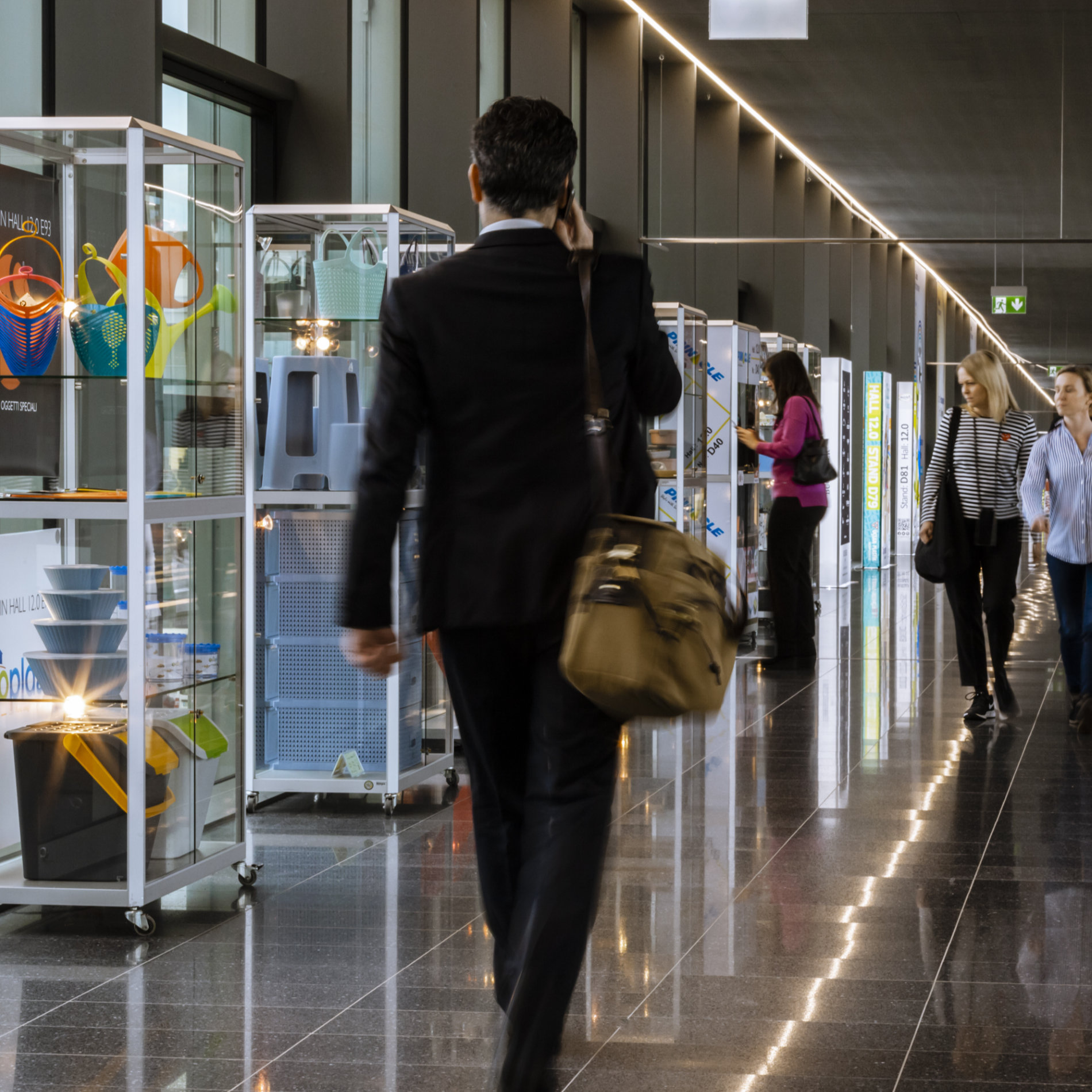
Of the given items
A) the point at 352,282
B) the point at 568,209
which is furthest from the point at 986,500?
the point at 568,209

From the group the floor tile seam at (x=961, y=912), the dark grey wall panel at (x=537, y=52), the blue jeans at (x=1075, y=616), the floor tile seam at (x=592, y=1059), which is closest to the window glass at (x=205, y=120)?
the dark grey wall panel at (x=537, y=52)

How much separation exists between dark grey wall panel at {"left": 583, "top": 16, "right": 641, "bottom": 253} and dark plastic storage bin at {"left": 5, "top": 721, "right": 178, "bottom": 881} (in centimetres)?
1049

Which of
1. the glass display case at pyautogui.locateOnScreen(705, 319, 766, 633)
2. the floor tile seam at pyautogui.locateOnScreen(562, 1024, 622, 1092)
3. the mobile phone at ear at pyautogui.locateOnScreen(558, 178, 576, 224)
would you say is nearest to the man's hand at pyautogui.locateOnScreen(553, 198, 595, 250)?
the mobile phone at ear at pyautogui.locateOnScreen(558, 178, 576, 224)

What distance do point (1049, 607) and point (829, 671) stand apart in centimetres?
537

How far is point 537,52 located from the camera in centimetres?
1231

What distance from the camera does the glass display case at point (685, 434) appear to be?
9.31 meters

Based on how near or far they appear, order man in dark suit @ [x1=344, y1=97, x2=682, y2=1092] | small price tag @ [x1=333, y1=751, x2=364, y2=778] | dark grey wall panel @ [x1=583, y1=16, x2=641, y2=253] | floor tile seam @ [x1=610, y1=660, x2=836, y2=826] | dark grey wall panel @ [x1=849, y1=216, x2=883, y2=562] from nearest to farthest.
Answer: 1. man in dark suit @ [x1=344, y1=97, x2=682, y2=1092]
2. floor tile seam @ [x1=610, y1=660, x2=836, y2=826]
3. small price tag @ [x1=333, y1=751, x2=364, y2=778]
4. dark grey wall panel @ [x1=583, y1=16, x2=641, y2=253]
5. dark grey wall panel @ [x1=849, y1=216, x2=883, y2=562]

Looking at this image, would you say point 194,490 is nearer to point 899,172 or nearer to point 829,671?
point 829,671

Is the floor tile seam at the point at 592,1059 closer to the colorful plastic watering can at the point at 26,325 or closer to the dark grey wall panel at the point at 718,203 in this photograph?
the colorful plastic watering can at the point at 26,325

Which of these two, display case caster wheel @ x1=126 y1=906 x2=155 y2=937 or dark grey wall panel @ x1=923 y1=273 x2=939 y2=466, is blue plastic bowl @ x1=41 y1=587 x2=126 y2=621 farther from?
dark grey wall panel @ x1=923 y1=273 x2=939 y2=466

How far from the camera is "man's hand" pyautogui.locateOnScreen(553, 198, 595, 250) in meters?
2.30

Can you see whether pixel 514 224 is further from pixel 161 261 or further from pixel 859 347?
pixel 859 347

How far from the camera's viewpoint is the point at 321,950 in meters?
3.69

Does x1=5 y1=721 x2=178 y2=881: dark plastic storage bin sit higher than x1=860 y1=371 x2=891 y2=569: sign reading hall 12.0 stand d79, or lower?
lower
